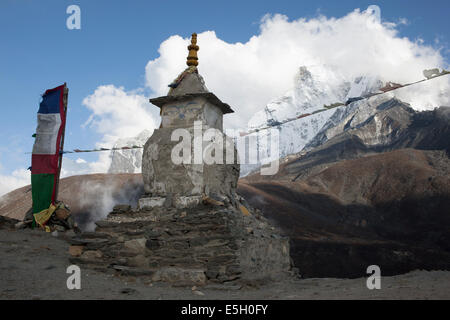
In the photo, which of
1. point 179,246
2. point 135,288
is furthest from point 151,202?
point 135,288

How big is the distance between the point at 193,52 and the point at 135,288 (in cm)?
575

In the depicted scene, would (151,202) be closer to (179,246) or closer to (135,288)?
(179,246)

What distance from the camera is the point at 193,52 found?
366 inches

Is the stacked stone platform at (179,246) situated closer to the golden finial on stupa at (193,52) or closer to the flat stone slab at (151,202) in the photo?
the flat stone slab at (151,202)

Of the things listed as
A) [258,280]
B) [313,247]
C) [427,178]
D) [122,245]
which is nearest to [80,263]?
[122,245]

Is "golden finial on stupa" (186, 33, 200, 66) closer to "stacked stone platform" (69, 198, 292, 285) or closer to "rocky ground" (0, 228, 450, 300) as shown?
"stacked stone platform" (69, 198, 292, 285)

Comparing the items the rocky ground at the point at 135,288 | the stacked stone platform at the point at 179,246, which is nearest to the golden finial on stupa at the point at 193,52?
the stacked stone platform at the point at 179,246

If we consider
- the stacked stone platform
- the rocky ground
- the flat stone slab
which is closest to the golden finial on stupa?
the flat stone slab

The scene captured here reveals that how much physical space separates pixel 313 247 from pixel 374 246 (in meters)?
4.64

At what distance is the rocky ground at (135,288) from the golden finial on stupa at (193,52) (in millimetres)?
5201

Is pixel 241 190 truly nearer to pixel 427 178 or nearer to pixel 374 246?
pixel 374 246

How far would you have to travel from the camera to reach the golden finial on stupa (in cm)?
920

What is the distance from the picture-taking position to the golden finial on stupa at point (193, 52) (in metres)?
9.20

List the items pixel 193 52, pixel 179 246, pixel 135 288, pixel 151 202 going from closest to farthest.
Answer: pixel 135 288 → pixel 179 246 → pixel 151 202 → pixel 193 52
